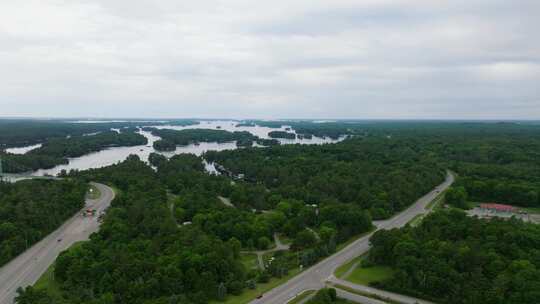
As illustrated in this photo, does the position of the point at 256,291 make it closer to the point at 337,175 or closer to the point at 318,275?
the point at 318,275

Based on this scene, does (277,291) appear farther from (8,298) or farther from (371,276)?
(8,298)

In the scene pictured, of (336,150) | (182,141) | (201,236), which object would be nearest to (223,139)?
(182,141)

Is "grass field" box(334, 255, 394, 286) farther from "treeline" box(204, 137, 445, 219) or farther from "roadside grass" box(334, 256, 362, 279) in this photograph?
"treeline" box(204, 137, 445, 219)

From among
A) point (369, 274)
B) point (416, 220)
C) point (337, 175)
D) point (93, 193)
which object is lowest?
point (369, 274)

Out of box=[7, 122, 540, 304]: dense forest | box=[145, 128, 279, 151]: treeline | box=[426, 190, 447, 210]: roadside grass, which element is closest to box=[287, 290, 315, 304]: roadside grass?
box=[7, 122, 540, 304]: dense forest

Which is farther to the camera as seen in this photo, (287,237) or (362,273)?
(287,237)

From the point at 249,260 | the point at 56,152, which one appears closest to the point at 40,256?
the point at 249,260

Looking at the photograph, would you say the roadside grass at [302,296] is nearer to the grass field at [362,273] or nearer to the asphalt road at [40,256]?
the grass field at [362,273]
